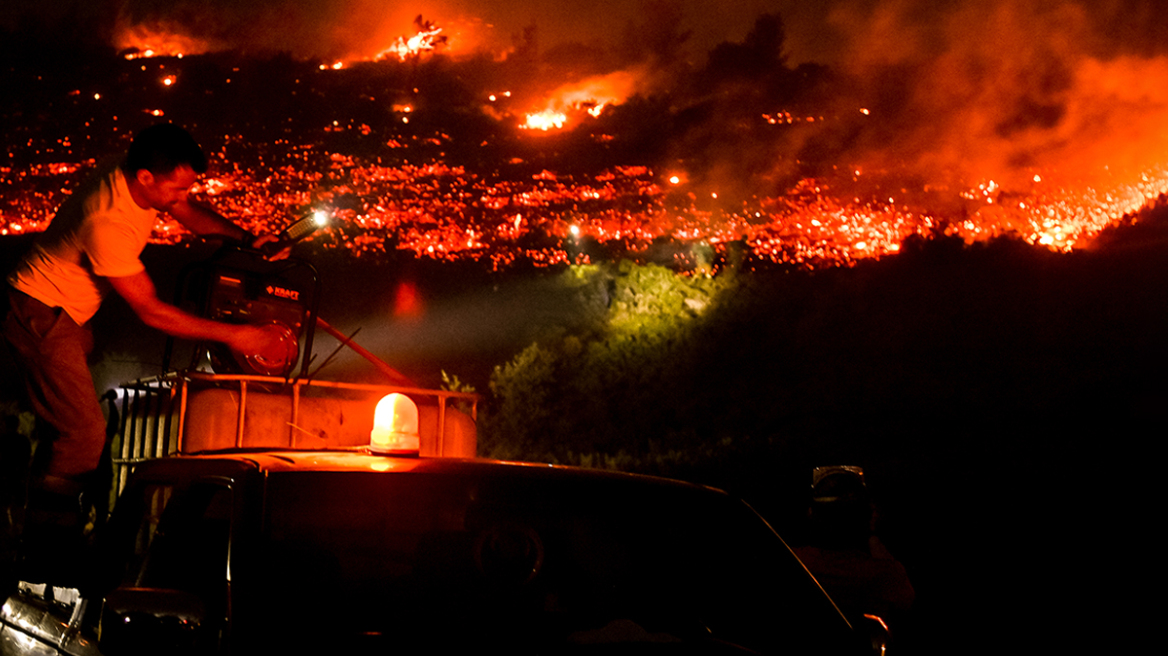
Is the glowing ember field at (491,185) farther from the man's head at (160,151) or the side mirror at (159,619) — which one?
the side mirror at (159,619)

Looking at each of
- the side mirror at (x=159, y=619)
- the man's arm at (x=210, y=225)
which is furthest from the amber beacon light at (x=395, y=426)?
the man's arm at (x=210, y=225)

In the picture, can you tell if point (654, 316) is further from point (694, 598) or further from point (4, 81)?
point (4, 81)

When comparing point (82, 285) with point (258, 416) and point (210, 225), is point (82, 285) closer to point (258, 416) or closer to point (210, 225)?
point (210, 225)

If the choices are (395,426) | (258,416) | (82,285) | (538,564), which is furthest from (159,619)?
(258,416)

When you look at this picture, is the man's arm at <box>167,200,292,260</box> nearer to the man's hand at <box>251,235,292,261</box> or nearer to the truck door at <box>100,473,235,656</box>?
the man's hand at <box>251,235,292,261</box>

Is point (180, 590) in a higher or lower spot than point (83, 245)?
lower

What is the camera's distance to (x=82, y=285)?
186 inches

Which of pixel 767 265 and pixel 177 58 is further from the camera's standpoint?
pixel 177 58

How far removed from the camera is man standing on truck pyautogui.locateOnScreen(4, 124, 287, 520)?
180 inches

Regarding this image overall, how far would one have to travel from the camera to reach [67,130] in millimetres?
34219

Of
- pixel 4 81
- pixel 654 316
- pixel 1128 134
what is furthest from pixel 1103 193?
pixel 4 81

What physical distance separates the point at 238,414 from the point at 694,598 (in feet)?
10.4

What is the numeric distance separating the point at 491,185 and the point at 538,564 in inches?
1091

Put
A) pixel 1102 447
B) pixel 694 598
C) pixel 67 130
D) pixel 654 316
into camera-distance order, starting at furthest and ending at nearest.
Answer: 1. pixel 67 130
2. pixel 654 316
3. pixel 1102 447
4. pixel 694 598
